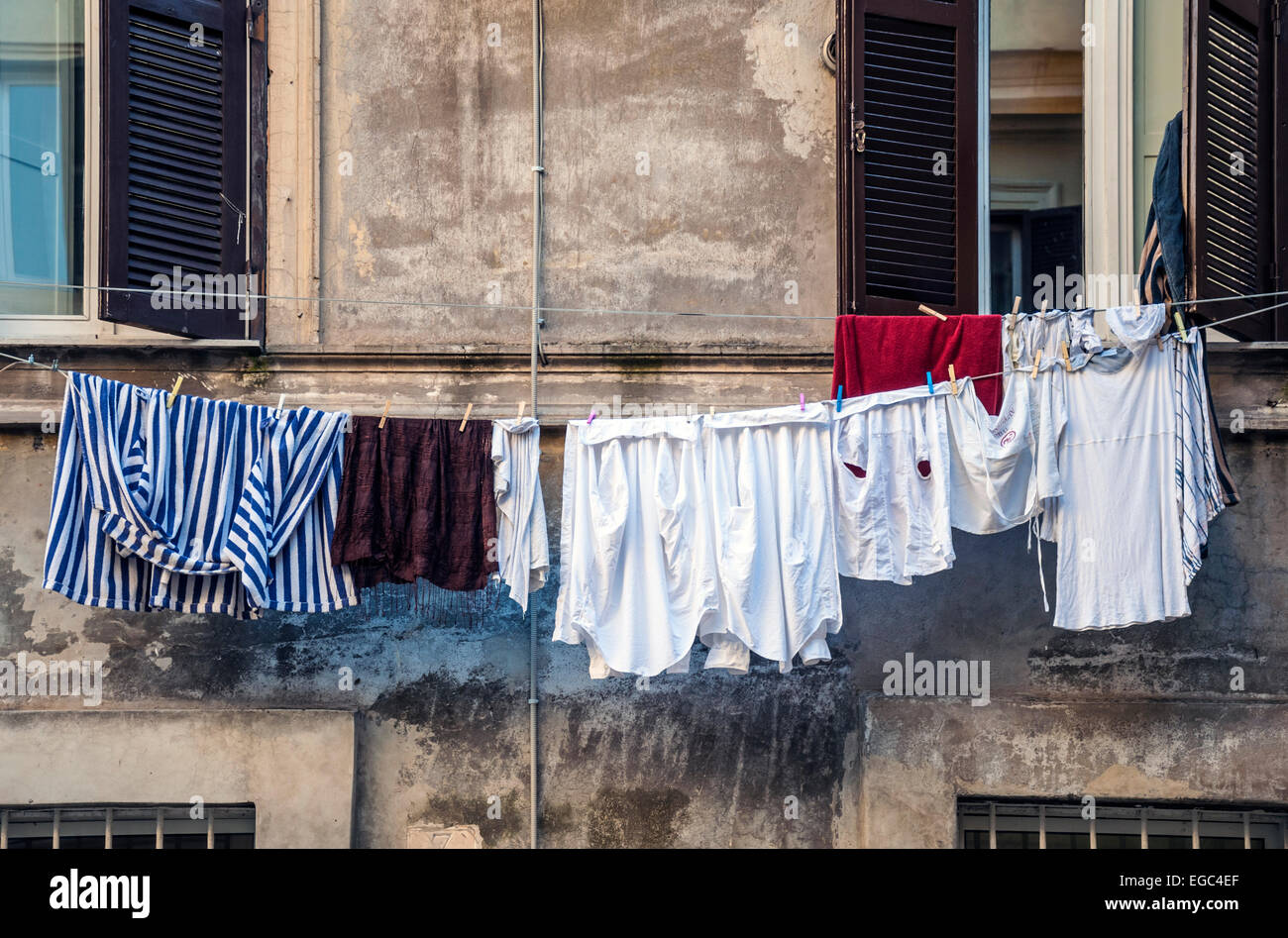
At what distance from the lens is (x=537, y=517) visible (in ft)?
18.7

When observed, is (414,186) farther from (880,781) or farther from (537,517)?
(880,781)

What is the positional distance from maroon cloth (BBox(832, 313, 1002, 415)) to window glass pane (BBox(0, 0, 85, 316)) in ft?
12.5

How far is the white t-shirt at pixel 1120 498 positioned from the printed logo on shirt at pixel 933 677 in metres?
0.64

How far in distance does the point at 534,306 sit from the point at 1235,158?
323 cm

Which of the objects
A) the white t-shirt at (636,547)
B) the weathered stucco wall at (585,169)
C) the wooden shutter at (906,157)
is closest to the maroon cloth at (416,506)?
the white t-shirt at (636,547)

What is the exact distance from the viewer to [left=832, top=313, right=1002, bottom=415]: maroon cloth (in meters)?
5.70

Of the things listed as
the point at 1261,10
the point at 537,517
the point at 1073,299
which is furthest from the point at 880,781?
the point at 1261,10

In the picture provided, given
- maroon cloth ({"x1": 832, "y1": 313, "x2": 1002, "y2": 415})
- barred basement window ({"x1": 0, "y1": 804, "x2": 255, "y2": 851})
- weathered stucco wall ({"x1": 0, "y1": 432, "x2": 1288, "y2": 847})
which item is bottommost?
barred basement window ({"x1": 0, "y1": 804, "x2": 255, "y2": 851})

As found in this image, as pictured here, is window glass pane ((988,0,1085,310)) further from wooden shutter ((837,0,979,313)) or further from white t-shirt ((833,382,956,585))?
white t-shirt ((833,382,956,585))

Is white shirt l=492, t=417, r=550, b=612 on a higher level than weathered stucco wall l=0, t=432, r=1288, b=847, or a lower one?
higher

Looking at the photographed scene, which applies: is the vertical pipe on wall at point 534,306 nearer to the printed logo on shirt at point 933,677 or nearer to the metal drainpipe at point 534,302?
the metal drainpipe at point 534,302

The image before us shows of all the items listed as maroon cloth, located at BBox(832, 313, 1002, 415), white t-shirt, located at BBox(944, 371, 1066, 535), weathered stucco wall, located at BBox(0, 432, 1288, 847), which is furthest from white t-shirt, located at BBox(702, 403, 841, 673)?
weathered stucco wall, located at BBox(0, 432, 1288, 847)
